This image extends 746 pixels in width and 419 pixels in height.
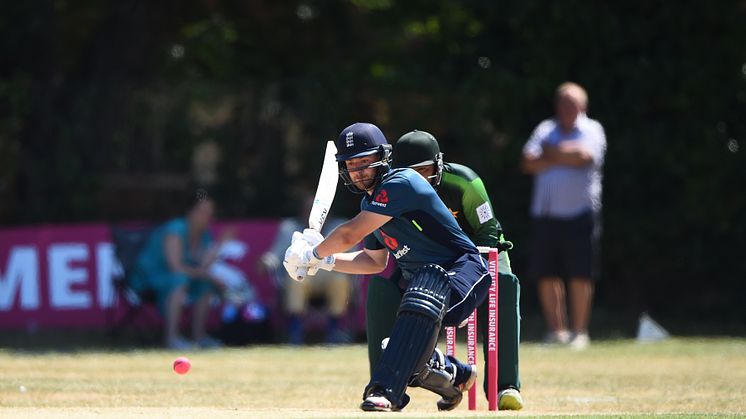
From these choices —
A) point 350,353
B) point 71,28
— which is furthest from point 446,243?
point 71,28

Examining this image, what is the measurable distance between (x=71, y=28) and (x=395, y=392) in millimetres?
13642

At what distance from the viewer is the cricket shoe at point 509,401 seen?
8867 millimetres

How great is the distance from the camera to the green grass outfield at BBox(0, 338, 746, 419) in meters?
8.91

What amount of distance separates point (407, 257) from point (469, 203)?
722 millimetres

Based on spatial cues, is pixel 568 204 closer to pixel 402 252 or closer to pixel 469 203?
pixel 469 203

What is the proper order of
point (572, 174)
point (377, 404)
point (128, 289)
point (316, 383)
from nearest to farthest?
point (377, 404), point (316, 383), point (572, 174), point (128, 289)

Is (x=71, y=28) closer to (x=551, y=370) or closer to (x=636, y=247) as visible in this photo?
(x=636, y=247)

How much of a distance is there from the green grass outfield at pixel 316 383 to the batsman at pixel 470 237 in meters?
0.40

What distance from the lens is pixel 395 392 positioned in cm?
791

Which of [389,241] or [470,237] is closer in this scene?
[389,241]

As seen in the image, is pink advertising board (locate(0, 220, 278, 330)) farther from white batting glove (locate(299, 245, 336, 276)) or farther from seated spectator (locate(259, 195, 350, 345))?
white batting glove (locate(299, 245, 336, 276))

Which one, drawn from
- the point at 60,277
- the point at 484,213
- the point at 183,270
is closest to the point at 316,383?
the point at 484,213

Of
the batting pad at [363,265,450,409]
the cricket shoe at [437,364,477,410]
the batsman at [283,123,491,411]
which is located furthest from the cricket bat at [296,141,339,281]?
the cricket shoe at [437,364,477,410]

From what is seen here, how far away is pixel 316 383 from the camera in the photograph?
11.1 metres
